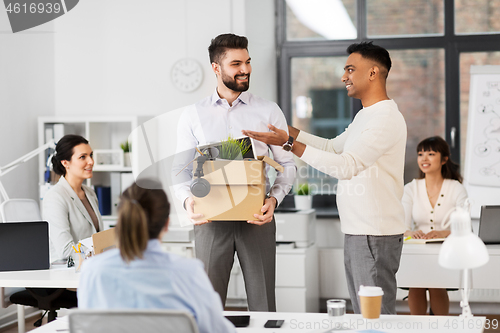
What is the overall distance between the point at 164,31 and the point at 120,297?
12.9 feet

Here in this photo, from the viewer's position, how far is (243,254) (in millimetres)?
2477

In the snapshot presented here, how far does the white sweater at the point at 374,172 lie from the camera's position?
2.26 meters

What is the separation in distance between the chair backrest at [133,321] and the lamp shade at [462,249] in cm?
69

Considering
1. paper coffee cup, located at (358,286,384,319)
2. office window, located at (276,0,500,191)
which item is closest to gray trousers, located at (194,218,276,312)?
paper coffee cup, located at (358,286,384,319)

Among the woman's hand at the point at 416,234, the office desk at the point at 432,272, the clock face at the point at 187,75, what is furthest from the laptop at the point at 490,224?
the clock face at the point at 187,75

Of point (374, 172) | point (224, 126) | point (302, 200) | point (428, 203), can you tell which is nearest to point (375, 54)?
point (374, 172)

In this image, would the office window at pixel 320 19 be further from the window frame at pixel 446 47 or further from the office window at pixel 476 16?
the office window at pixel 476 16

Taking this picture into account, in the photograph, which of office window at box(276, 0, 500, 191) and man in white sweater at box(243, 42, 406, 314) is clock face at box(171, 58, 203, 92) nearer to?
office window at box(276, 0, 500, 191)

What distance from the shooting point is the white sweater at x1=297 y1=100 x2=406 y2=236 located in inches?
89.0

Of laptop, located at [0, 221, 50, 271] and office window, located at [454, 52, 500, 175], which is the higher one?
office window, located at [454, 52, 500, 175]

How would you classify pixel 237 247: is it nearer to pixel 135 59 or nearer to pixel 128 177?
pixel 128 177

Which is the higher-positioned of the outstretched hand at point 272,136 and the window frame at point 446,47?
the window frame at point 446,47

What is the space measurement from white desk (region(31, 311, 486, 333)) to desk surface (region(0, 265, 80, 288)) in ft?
2.08

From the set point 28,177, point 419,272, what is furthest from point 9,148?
point 419,272
